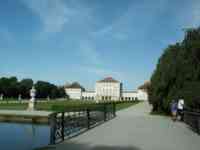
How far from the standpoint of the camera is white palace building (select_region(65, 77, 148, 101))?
522 feet

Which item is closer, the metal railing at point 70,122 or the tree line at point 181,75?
the metal railing at point 70,122

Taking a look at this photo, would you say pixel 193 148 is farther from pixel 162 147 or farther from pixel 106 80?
pixel 106 80

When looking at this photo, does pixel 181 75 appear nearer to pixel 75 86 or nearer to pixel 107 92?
pixel 107 92

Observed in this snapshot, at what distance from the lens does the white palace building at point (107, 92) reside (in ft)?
522

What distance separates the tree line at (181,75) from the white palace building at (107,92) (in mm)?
128746

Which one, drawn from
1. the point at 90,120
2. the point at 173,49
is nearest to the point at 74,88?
the point at 173,49

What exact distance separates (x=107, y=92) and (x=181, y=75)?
449 ft

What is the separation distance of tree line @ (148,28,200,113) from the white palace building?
422ft

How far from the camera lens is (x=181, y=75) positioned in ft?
73.4

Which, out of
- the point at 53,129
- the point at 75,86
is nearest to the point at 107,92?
the point at 75,86

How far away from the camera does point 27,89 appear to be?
91.6 metres

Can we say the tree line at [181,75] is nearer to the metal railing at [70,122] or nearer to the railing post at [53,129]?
the metal railing at [70,122]

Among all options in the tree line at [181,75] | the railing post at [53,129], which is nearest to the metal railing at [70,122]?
the railing post at [53,129]

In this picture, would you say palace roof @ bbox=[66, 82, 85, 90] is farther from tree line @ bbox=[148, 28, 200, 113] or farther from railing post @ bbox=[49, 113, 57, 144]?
railing post @ bbox=[49, 113, 57, 144]
